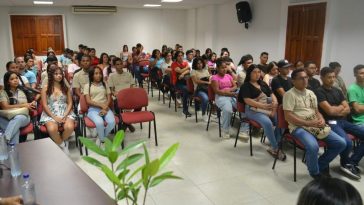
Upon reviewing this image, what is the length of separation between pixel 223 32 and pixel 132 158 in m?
9.69

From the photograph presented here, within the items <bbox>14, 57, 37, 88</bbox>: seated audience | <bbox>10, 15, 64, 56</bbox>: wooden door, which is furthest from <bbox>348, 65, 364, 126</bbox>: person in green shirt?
<bbox>10, 15, 64, 56</bbox>: wooden door

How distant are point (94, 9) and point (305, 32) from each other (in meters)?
7.65

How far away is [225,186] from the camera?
3.16 meters

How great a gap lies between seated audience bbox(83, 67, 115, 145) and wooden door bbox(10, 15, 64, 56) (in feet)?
25.9

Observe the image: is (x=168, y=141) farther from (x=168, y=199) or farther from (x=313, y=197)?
(x=313, y=197)

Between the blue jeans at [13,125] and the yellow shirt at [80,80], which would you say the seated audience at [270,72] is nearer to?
the yellow shirt at [80,80]

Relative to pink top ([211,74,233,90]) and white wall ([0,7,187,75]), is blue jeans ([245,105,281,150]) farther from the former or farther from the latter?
white wall ([0,7,187,75])

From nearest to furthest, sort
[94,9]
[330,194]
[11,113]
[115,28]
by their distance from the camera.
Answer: [330,194], [11,113], [94,9], [115,28]

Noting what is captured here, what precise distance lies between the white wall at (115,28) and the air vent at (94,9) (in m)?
0.26

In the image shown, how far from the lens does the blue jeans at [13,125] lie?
140 inches

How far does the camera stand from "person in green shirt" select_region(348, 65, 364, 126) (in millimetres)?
3564

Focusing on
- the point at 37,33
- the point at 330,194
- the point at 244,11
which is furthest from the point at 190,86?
the point at 37,33

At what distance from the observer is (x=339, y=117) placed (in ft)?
11.6

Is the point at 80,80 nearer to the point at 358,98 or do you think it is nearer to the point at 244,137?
the point at 244,137
